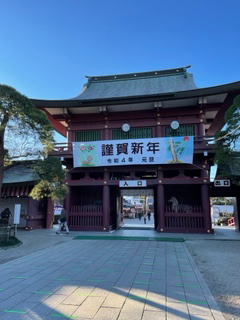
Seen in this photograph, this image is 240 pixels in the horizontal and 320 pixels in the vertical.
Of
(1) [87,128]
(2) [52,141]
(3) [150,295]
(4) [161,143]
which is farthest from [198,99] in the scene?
(3) [150,295]

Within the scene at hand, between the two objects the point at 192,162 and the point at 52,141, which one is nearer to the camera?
the point at 52,141

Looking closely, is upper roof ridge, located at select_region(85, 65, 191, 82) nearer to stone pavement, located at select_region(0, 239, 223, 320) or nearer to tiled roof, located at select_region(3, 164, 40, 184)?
tiled roof, located at select_region(3, 164, 40, 184)

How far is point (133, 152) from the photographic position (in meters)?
14.2

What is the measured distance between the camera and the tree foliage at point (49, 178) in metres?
10.6

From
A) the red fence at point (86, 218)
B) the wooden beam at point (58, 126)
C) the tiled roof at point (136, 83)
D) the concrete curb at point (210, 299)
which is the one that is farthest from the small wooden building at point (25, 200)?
the concrete curb at point (210, 299)

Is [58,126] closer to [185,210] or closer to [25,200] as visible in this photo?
[25,200]

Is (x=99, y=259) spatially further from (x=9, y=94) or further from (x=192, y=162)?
(x=192, y=162)

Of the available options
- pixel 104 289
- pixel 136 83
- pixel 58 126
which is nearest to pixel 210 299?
pixel 104 289

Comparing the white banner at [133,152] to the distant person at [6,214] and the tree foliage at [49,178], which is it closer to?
the tree foliage at [49,178]

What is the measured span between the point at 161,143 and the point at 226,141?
4001mm

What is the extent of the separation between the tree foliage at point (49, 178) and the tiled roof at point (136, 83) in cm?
776

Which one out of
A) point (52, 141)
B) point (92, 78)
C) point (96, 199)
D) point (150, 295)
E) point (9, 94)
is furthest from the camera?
point (92, 78)

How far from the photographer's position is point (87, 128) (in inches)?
626

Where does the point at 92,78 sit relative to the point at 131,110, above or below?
above
